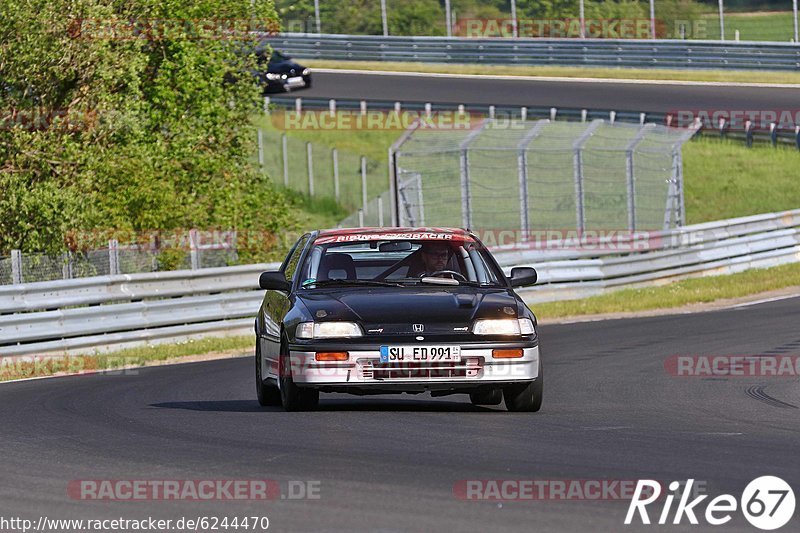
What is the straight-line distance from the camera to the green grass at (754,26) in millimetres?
49875

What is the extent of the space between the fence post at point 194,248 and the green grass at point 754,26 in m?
31.7

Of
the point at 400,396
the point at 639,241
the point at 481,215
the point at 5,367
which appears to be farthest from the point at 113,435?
the point at 481,215

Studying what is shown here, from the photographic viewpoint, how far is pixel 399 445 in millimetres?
9047

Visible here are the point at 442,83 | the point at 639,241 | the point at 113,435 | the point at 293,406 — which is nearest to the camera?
the point at 113,435

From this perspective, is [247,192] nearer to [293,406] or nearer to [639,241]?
[639,241]

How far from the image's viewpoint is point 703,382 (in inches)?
544

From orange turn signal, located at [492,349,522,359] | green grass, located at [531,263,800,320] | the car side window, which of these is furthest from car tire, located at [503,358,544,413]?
green grass, located at [531,263,800,320]

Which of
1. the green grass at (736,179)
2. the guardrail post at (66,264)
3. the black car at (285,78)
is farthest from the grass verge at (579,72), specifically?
the guardrail post at (66,264)

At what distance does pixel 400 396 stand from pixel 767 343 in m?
5.90
